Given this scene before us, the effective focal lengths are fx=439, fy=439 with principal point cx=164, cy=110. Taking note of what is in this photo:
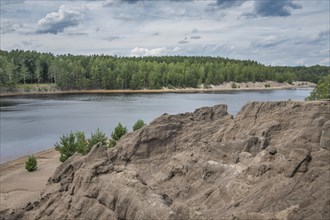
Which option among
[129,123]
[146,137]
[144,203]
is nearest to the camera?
[144,203]

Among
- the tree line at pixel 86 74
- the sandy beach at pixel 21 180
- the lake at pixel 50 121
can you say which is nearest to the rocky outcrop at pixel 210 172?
the sandy beach at pixel 21 180

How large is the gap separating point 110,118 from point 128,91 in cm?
8435

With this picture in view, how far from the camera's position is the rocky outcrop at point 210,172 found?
15.7m

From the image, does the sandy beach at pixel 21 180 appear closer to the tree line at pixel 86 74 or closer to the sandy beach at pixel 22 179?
the sandy beach at pixel 22 179

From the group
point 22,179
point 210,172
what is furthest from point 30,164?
point 210,172

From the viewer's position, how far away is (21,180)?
3919cm

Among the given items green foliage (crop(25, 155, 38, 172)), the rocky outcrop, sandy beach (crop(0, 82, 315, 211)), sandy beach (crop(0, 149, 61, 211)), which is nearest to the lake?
sandy beach (crop(0, 82, 315, 211))

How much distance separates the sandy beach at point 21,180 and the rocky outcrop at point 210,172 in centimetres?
854

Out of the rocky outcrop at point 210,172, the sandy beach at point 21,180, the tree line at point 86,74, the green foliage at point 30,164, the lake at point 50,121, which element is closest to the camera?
the rocky outcrop at point 210,172

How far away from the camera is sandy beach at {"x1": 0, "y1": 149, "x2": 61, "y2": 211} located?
32.7 meters

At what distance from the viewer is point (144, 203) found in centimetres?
1736

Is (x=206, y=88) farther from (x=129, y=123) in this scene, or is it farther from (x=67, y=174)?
(x=67, y=174)

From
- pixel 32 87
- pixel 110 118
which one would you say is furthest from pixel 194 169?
pixel 32 87

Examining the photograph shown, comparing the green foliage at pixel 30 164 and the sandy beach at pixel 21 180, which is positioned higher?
the green foliage at pixel 30 164
